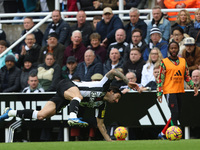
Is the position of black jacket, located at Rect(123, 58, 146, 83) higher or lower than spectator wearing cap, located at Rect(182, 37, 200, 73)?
lower

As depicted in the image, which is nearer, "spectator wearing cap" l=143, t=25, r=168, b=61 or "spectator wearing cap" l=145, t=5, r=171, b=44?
"spectator wearing cap" l=143, t=25, r=168, b=61

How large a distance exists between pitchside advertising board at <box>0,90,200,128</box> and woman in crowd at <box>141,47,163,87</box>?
0.36 m

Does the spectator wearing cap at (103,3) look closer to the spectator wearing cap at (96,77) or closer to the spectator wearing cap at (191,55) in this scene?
the spectator wearing cap at (96,77)

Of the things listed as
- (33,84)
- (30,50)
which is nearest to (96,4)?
(30,50)

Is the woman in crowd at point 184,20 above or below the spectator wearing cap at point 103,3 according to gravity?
below

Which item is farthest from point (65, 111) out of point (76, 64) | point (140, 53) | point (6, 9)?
point (6, 9)

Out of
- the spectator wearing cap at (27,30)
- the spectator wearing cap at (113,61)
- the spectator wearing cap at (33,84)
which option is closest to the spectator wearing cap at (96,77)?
the spectator wearing cap at (113,61)

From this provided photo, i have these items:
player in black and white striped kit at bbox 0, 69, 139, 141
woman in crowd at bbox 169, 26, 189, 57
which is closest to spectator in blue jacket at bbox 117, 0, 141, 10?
woman in crowd at bbox 169, 26, 189, 57

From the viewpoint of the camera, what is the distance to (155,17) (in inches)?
632

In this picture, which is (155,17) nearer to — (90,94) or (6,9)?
(90,94)

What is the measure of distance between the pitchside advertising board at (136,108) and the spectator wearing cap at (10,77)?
2.83 feet

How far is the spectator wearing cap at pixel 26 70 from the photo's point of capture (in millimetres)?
15914

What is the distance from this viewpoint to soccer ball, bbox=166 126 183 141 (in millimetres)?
11836

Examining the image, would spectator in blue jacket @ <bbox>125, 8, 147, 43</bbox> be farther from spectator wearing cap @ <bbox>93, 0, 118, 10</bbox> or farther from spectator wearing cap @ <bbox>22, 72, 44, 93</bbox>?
spectator wearing cap @ <bbox>22, 72, 44, 93</bbox>
